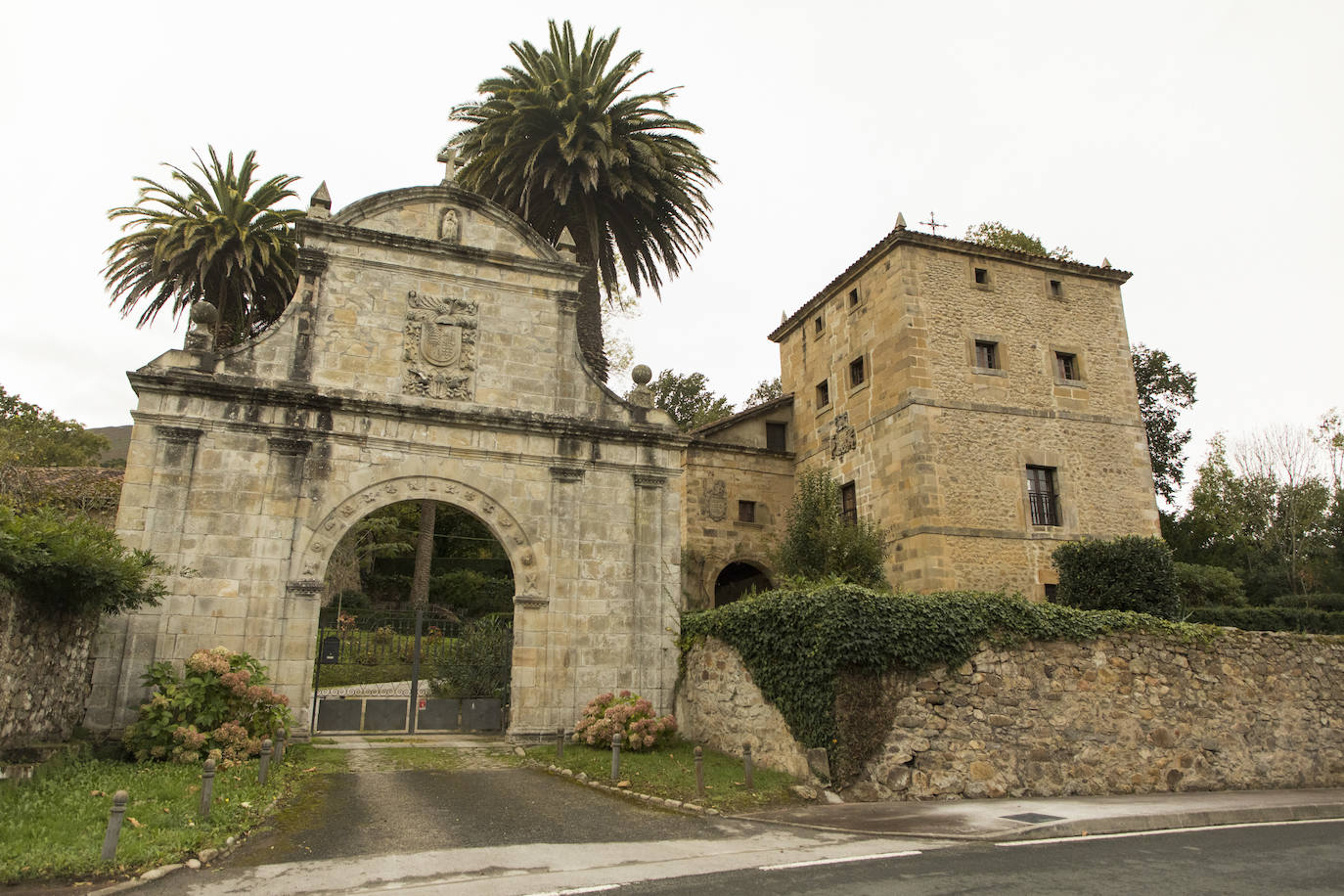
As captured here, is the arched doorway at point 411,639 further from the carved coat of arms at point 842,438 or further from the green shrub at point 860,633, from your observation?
the carved coat of arms at point 842,438

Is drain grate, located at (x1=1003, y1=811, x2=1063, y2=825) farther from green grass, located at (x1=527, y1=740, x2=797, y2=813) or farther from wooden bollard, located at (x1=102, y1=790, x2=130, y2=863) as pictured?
wooden bollard, located at (x1=102, y1=790, x2=130, y2=863)

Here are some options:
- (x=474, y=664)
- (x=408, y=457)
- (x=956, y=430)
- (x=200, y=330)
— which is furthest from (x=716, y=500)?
(x=200, y=330)

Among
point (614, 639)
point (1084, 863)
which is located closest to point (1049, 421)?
point (614, 639)

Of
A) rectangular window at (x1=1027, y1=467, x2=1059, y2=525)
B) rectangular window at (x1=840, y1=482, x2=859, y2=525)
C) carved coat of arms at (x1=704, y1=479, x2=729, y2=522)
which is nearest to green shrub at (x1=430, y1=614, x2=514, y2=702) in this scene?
carved coat of arms at (x1=704, y1=479, x2=729, y2=522)

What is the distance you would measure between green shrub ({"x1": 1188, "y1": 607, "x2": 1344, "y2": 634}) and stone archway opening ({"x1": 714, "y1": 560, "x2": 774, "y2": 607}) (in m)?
11.9

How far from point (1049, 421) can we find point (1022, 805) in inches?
563

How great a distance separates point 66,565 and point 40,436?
2954 centimetres

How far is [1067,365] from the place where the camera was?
80.1ft

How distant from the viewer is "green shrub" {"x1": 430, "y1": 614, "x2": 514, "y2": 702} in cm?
1909

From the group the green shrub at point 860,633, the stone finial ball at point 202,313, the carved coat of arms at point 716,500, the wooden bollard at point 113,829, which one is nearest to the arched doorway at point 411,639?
the stone finial ball at point 202,313

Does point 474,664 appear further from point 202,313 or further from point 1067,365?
point 1067,365

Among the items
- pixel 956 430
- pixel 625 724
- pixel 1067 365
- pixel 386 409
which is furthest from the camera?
pixel 1067 365

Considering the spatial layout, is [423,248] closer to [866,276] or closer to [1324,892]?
[866,276]

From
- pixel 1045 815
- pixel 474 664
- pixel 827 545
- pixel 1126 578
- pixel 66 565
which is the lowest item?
pixel 1045 815
